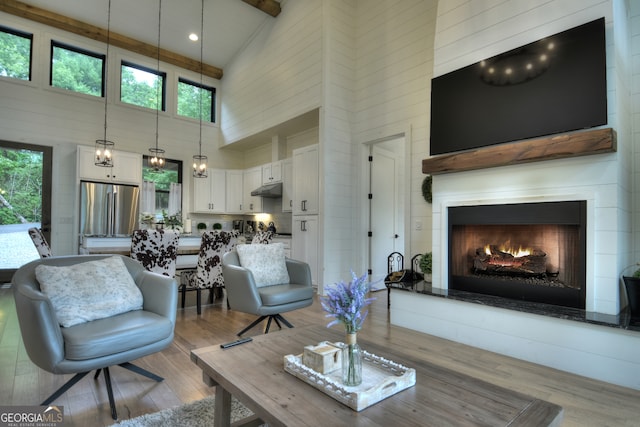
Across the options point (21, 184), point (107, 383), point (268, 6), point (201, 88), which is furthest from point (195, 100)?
point (107, 383)

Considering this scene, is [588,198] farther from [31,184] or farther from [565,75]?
[31,184]

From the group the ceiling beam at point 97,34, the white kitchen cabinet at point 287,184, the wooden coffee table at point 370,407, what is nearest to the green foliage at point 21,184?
the ceiling beam at point 97,34

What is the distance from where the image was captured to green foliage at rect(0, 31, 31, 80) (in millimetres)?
5930

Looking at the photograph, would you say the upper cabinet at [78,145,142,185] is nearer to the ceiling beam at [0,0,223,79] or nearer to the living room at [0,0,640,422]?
the living room at [0,0,640,422]

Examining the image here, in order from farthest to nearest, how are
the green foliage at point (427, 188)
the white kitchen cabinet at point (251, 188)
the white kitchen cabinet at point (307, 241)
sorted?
the white kitchen cabinet at point (251, 188) < the white kitchen cabinet at point (307, 241) < the green foliage at point (427, 188)

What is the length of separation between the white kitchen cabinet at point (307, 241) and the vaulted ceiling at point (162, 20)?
405cm

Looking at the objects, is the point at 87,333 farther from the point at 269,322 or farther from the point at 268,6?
the point at 268,6

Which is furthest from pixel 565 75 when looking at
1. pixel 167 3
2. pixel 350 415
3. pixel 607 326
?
pixel 167 3

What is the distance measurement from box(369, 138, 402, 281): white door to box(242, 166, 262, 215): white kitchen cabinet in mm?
2819

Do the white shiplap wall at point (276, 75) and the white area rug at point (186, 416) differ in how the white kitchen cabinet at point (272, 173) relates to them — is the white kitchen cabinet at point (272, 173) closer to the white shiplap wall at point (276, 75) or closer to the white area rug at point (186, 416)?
the white shiplap wall at point (276, 75)

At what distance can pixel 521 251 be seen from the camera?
10.6 feet

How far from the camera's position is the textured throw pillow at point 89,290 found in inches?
81.0

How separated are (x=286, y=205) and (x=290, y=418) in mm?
5423

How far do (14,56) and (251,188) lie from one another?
4839 mm
